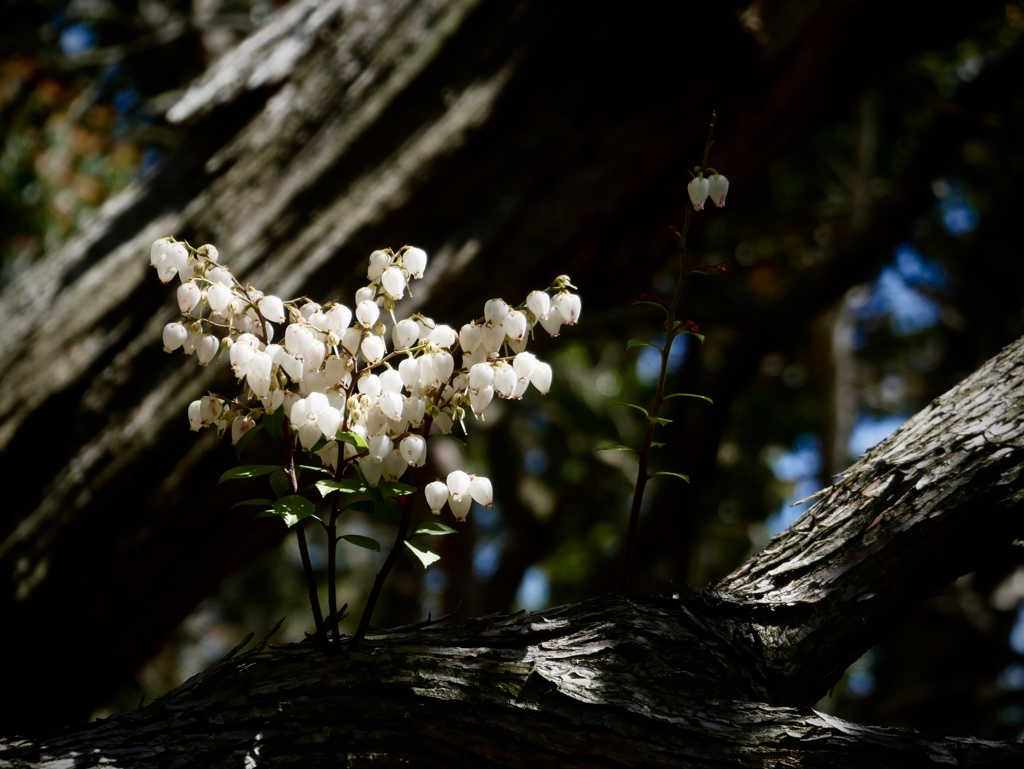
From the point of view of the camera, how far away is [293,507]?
155cm

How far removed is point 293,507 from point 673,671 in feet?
2.80

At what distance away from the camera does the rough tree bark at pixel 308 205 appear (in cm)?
378

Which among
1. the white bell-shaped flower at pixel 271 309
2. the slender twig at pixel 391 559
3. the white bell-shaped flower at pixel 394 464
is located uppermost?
the white bell-shaped flower at pixel 271 309

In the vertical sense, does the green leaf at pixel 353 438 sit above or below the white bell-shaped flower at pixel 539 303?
below

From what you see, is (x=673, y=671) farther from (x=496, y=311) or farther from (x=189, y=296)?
(x=189, y=296)

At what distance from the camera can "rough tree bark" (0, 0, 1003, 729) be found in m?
3.78

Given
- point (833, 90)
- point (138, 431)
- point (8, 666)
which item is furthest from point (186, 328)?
point (833, 90)

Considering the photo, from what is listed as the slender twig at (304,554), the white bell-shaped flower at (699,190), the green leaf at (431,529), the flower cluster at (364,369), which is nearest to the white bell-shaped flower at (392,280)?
the flower cluster at (364,369)

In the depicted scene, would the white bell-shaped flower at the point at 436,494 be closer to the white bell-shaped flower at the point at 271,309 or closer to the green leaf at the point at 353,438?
A: the green leaf at the point at 353,438

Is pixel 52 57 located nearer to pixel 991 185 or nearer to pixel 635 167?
pixel 635 167

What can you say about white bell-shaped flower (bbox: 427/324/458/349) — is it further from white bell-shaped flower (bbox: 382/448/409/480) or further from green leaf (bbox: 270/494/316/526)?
green leaf (bbox: 270/494/316/526)

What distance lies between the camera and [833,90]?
4453 millimetres

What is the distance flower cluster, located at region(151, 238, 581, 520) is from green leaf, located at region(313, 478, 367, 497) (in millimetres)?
34

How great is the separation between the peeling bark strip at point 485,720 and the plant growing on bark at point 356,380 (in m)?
0.18
